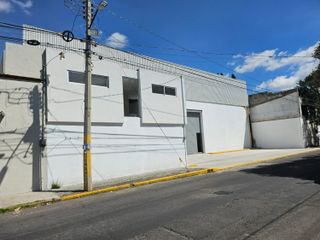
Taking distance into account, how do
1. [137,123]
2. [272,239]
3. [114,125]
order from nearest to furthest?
[272,239] < [114,125] < [137,123]

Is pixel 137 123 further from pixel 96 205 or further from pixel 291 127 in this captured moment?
pixel 291 127

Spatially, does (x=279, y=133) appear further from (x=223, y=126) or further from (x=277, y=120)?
(x=223, y=126)

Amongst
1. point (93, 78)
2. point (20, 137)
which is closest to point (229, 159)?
point (93, 78)

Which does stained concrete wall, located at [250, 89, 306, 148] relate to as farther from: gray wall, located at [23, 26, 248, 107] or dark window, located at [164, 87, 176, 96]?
dark window, located at [164, 87, 176, 96]

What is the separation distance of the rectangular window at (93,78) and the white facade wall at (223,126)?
659 inches

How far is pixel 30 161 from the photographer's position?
14492 millimetres

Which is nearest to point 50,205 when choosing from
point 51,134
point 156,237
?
point 51,134

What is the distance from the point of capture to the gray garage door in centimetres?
3331

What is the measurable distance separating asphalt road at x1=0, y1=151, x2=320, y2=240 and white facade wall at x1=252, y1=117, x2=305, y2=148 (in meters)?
28.7

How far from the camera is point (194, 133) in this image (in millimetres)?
34344

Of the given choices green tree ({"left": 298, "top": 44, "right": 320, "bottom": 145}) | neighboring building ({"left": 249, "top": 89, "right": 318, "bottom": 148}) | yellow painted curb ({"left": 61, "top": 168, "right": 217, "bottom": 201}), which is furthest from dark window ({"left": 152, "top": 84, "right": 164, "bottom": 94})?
green tree ({"left": 298, "top": 44, "right": 320, "bottom": 145})

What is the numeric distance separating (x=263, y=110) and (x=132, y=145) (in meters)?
28.1

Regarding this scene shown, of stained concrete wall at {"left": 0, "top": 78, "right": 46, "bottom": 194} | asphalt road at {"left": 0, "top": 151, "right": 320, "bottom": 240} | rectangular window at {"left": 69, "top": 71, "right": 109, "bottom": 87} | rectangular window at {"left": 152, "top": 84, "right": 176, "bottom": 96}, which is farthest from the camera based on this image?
rectangular window at {"left": 152, "top": 84, "right": 176, "bottom": 96}

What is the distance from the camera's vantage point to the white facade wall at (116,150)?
15555mm
